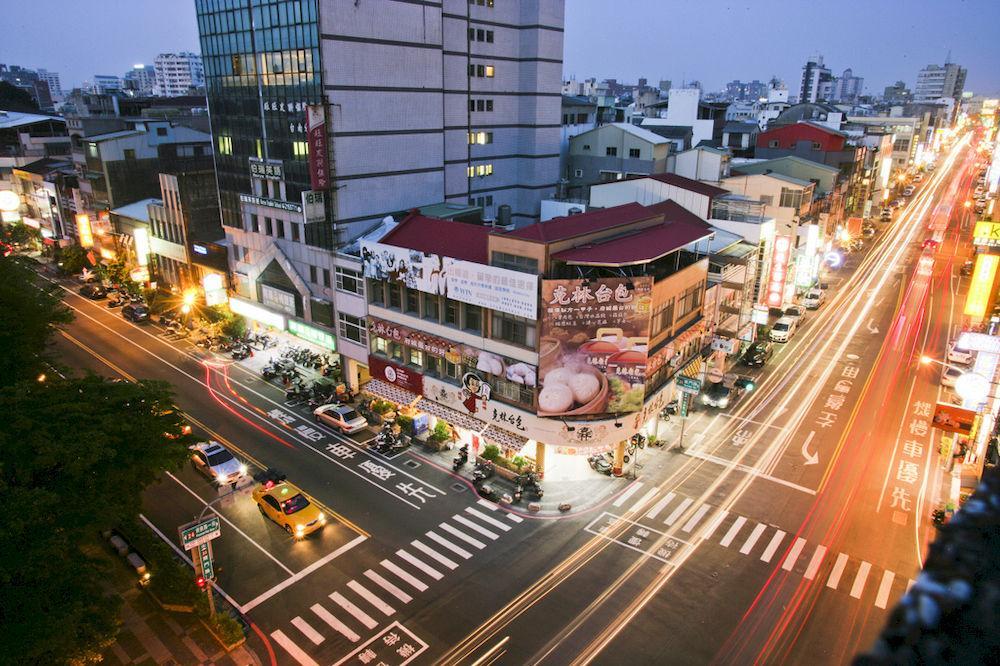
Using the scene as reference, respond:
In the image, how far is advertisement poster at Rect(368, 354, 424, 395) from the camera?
39478 mm

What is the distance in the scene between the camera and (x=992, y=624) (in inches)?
113

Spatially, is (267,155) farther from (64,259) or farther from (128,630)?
(64,259)

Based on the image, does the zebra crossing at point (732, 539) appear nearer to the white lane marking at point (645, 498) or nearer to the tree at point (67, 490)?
the white lane marking at point (645, 498)

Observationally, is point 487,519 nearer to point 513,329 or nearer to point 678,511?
point 513,329

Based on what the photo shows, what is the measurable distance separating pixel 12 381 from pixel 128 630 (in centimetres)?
1213

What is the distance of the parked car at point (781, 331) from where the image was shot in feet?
191

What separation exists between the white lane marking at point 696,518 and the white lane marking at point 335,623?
1697cm

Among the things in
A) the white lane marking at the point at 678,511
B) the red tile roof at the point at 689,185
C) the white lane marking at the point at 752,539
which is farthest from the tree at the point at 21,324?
the red tile roof at the point at 689,185

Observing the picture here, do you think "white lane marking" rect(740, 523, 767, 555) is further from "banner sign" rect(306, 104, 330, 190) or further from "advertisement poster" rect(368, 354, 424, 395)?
"banner sign" rect(306, 104, 330, 190)

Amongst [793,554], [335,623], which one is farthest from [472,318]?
[793,554]

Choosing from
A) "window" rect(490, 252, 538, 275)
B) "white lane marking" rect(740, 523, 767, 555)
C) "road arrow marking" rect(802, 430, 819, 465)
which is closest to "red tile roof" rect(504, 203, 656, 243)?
"window" rect(490, 252, 538, 275)

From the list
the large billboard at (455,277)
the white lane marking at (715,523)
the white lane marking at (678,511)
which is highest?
the large billboard at (455,277)

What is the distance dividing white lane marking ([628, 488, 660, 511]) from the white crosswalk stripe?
479 inches

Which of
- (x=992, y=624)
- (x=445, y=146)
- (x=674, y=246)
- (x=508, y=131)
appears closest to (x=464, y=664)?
(x=674, y=246)
